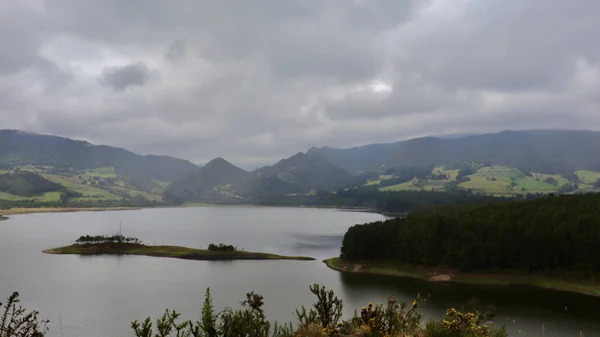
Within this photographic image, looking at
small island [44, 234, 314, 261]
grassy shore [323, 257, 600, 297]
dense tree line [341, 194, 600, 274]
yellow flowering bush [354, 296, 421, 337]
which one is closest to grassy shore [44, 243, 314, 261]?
small island [44, 234, 314, 261]

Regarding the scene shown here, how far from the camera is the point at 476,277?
94.6 meters

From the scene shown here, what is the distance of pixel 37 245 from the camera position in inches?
6220

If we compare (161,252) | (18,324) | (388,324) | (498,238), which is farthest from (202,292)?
(18,324)

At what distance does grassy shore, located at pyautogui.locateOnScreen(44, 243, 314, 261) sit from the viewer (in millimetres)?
134875

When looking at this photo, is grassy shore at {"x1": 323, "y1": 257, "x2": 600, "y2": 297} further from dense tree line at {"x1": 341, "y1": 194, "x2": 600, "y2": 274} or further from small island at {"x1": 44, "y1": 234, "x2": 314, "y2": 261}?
small island at {"x1": 44, "y1": 234, "x2": 314, "y2": 261}

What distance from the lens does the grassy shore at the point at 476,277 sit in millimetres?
84125

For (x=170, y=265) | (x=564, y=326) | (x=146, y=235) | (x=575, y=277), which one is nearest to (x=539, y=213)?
(x=575, y=277)

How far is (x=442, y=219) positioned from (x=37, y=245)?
5693 inches

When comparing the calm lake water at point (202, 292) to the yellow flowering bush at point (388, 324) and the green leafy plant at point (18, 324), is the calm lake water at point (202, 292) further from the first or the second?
the yellow flowering bush at point (388, 324)

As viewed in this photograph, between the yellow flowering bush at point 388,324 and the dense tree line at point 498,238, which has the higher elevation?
the yellow flowering bush at point 388,324

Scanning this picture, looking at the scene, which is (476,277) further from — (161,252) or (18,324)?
(18,324)

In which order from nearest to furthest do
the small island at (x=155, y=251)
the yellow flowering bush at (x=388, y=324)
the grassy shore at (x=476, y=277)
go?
the yellow flowering bush at (x=388, y=324) < the grassy shore at (x=476, y=277) < the small island at (x=155, y=251)

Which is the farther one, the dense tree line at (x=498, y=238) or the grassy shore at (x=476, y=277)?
the dense tree line at (x=498, y=238)

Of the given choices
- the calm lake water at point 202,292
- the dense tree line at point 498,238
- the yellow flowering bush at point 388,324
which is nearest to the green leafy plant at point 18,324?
the yellow flowering bush at point 388,324
